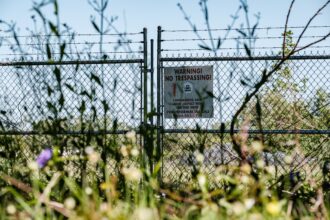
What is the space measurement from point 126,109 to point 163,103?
1.68ft

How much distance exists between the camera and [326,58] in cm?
466

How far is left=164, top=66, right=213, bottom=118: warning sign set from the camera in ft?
14.9

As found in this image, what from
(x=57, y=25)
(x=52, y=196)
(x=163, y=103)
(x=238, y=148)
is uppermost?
(x=57, y=25)

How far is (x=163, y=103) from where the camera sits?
466 centimetres

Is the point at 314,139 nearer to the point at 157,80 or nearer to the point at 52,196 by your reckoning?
the point at 157,80

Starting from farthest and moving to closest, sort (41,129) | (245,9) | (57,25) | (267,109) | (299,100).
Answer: (267,109) → (299,100) → (41,129) → (245,9) → (57,25)

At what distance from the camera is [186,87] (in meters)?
4.62

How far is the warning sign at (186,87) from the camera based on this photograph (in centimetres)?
455

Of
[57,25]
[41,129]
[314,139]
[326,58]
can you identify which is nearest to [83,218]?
[57,25]

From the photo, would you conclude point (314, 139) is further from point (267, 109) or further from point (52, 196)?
point (52, 196)

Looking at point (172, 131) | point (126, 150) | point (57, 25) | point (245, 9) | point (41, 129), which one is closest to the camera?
point (126, 150)

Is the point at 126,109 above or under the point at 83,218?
above

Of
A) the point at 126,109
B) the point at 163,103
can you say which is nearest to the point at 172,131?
the point at 163,103

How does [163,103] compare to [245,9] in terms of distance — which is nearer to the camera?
[245,9]
